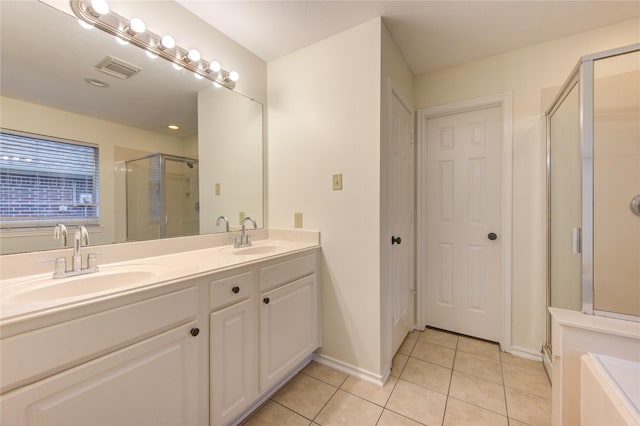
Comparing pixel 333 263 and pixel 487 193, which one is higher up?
pixel 487 193

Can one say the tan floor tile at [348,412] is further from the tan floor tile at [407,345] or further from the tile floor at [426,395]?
the tan floor tile at [407,345]

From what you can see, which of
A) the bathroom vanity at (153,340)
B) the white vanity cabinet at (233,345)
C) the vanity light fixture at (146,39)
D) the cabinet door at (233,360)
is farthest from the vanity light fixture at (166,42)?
the cabinet door at (233,360)

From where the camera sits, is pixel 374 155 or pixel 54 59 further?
pixel 374 155

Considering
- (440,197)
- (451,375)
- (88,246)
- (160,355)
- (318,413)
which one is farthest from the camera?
(440,197)

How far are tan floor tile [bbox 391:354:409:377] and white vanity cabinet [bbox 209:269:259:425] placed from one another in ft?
3.21

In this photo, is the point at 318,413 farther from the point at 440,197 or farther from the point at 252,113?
the point at 252,113

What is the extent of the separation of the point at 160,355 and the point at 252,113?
171 centimetres

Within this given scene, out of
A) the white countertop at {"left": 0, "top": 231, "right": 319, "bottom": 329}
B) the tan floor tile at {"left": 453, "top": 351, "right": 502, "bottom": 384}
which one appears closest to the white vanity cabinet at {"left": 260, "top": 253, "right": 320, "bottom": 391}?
the white countertop at {"left": 0, "top": 231, "right": 319, "bottom": 329}

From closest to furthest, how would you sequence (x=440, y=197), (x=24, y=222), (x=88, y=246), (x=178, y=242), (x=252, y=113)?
(x=24, y=222) → (x=88, y=246) → (x=178, y=242) → (x=252, y=113) → (x=440, y=197)

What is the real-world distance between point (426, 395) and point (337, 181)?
1.44 meters

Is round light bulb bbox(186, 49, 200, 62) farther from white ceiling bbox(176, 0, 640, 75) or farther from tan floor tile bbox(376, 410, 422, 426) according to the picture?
tan floor tile bbox(376, 410, 422, 426)

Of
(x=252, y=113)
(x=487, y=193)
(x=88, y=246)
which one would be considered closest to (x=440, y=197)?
(x=487, y=193)

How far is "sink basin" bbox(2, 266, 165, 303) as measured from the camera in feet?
2.94

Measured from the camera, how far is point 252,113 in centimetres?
204
